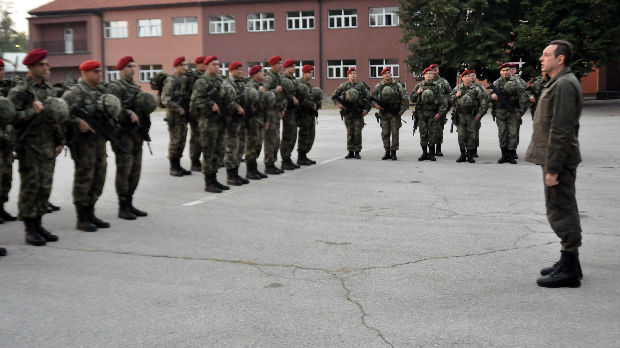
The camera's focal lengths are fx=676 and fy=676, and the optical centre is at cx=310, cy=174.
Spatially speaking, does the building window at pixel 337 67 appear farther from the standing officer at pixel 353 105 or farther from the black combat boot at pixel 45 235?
the black combat boot at pixel 45 235

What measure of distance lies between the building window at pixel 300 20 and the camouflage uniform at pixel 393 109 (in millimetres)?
35064

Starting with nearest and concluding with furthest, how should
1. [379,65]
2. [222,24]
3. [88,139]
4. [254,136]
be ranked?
[88,139], [254,136], [379,65], [222,24]

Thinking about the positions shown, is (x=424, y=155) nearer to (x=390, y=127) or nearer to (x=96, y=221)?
(x=390, y=127)

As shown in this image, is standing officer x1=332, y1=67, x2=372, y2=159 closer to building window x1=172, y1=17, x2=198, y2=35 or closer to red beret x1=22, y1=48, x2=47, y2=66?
red beret x1=22, y1=48, x2=47, y2=66

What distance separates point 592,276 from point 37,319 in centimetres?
453

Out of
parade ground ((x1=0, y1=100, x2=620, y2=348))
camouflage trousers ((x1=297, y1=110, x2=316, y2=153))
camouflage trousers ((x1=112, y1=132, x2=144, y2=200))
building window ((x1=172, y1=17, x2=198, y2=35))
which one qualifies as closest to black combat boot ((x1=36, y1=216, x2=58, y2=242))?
parade ground ((x1=0, y1=100, x2=620, y2=348))

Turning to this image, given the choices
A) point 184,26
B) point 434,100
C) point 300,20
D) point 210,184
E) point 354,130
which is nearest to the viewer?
point 210,184

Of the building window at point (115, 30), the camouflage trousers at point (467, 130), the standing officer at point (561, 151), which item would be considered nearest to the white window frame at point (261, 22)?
the building window at point (115, 30)

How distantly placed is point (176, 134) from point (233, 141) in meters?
2.05

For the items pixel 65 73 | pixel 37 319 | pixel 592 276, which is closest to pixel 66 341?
pixel 37 319

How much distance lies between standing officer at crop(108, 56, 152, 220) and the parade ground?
11.7 inches

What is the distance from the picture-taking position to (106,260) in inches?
260

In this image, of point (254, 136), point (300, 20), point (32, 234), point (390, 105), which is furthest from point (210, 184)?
point (300, 20)

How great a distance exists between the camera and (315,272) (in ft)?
20.0
